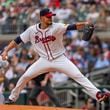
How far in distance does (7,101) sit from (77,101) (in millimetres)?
4340

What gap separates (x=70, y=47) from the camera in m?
19.2

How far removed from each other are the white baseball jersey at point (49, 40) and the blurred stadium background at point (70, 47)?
7.47ft

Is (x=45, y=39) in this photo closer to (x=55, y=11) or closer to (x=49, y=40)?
(x=49, y=40)

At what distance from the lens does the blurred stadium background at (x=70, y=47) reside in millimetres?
16438

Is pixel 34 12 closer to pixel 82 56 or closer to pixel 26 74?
pixel 82 56

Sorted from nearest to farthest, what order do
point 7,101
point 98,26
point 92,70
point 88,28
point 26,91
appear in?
point 88,28 → point 7,101 → point 26,91 → point 92,70 → point 98,26

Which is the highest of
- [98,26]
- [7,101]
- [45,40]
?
[98,26]

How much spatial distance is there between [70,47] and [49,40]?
698 cm

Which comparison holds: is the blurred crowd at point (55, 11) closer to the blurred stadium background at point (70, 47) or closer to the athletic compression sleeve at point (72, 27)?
the blurred stadium background at point (70, 47)

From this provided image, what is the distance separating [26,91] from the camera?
53.0ft

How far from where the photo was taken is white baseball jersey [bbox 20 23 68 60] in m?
12.2

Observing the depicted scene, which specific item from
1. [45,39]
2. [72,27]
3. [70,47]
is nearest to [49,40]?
[45,39]

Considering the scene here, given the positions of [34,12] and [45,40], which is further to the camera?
[34,12]

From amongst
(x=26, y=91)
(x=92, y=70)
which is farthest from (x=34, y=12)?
(x=26, y=91)
